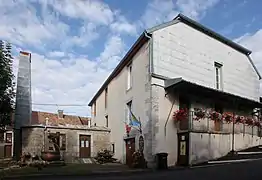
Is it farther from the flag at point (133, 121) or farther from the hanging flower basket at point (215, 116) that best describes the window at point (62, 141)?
the hanging flower basket at point (215, 116)

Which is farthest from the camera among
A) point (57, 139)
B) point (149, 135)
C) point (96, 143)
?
point (96, 143)

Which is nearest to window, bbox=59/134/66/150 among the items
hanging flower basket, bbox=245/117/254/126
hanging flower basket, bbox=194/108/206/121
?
hanging flower basket, bbox=194/108/206/121

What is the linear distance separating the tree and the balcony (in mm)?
9703

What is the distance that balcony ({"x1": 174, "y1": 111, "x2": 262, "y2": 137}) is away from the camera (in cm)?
1736

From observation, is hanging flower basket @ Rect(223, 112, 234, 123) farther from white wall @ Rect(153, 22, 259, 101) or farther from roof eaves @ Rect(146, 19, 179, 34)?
roof eaves @ Rect(146, 19, 179, 34)

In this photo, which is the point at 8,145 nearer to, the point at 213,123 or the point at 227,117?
the point at 213,123

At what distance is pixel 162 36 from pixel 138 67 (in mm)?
2542

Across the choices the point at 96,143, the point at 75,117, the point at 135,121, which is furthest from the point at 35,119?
the point at 135,121

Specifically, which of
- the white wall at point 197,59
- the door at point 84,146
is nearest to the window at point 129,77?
the white wall at point 197,59

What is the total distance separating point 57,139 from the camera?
2311 centimetres

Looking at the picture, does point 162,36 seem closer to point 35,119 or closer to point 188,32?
point 188,32

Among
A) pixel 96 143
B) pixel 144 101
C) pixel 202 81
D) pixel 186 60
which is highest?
pixel 186 60

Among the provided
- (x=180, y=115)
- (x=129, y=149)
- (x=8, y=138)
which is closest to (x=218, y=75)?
(x=180, y=115)

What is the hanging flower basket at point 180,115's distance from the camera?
1742 cm
